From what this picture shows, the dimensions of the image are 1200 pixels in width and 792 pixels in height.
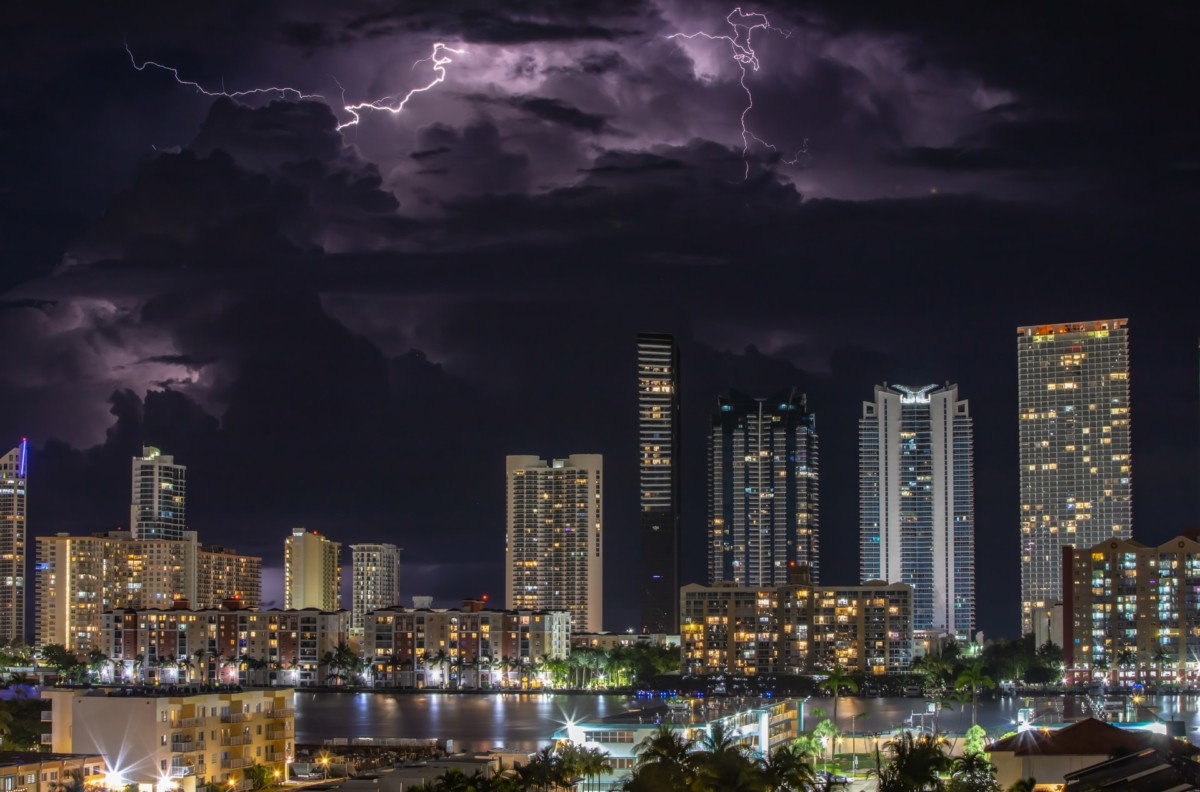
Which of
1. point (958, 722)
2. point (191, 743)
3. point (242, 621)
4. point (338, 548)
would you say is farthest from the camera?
point (338, 548)

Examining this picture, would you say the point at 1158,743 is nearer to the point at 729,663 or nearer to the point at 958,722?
the point at 958,722

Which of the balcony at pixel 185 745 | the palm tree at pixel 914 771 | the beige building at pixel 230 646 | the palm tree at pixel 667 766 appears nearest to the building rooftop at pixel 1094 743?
the palm tree at pixel 914 771

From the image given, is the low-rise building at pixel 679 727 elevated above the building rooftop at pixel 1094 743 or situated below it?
below

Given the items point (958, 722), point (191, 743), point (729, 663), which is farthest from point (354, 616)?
point (191, 743)

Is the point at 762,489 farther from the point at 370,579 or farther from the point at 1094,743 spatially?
the point at 1094,743

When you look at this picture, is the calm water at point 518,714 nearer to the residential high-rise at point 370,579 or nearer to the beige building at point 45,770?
the beige building at point 45,770

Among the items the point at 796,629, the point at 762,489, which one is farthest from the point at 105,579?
Answer: the point at 796,629

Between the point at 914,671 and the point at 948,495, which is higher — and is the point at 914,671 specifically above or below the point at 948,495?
below
